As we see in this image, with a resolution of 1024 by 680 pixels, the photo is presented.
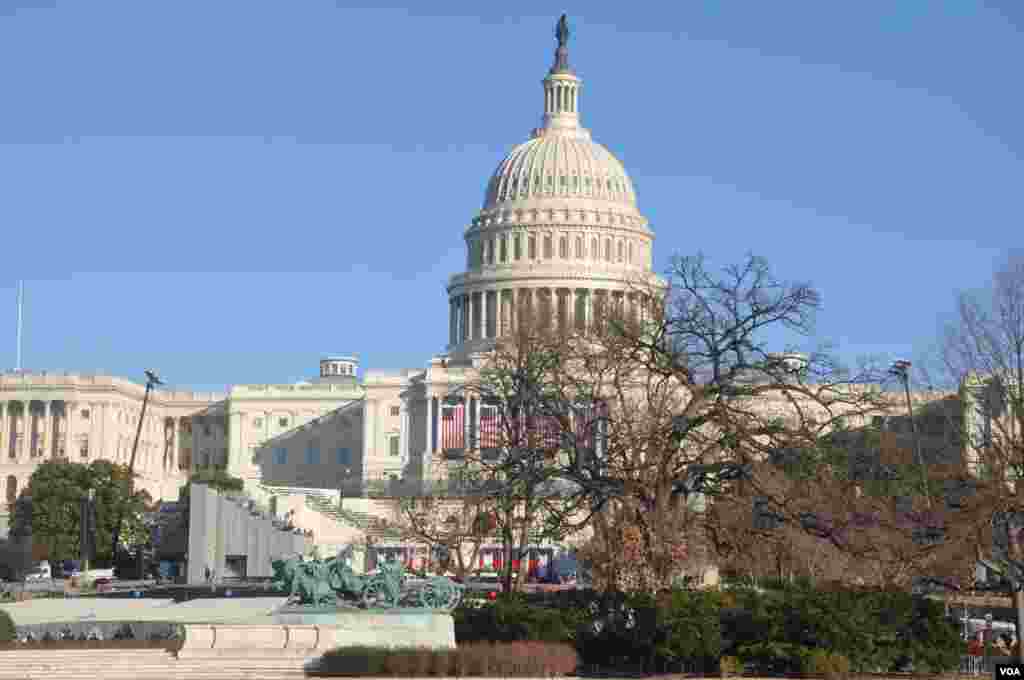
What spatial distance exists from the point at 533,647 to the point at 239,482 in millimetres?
109880

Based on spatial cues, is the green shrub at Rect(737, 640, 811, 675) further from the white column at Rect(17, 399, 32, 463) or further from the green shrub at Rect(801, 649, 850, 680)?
the white column at Rect(17, 399, 32, 463)

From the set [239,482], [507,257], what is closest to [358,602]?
[239,482]

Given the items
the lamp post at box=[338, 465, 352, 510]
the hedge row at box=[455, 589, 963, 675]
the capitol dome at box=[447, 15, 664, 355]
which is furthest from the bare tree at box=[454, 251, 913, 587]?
the capitol dome at box=[447, 15, 664, 355]

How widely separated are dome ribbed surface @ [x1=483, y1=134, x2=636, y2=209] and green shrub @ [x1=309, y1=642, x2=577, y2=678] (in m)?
146

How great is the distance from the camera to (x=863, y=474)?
6028 centimetres

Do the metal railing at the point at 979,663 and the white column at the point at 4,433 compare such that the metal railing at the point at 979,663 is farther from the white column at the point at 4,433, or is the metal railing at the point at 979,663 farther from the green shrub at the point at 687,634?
the white column at the point at 4,433

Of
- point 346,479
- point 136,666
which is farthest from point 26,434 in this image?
point 136,666

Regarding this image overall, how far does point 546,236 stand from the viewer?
615 feet

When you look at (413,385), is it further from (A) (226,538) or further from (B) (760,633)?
(B) (760,633)

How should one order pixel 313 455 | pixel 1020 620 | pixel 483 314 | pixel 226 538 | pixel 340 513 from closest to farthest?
pixel 1020 620 → pixel 226 538 → pixel 340 513 → pixel 483 314 → pixel 313 455

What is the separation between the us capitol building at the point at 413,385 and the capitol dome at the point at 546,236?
0.42 feet

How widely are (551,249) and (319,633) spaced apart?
470 feet

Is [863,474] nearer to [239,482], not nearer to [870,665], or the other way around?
[870,665]

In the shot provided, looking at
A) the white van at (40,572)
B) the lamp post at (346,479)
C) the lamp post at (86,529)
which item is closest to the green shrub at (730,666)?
the lamp post at (86,529)
